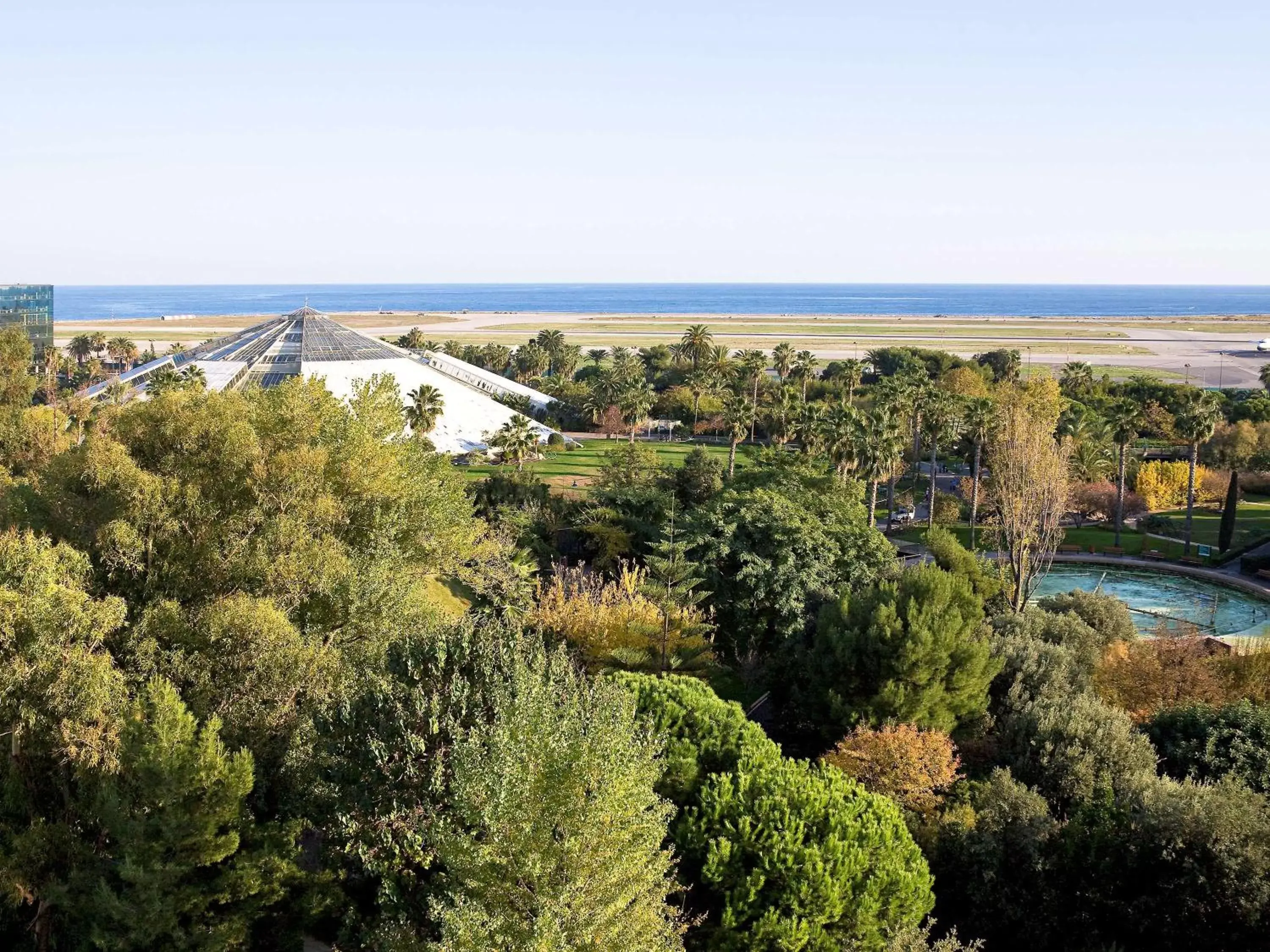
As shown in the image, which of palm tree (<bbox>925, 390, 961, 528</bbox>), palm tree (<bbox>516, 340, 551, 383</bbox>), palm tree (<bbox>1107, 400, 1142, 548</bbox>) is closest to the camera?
palm tree (<bbox>1107, 400, 1142, 548</bbox>)

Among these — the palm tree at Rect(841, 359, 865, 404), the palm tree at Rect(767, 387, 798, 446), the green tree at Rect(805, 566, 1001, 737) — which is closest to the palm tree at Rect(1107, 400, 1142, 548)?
the palm tree at Rect(767, 387, 798, 446)

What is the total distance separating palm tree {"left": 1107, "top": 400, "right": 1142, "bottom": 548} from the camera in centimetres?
5812

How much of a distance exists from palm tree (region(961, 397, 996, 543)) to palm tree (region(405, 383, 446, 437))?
3420cm

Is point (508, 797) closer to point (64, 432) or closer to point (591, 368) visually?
point (64, 432)

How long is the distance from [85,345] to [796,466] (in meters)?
106

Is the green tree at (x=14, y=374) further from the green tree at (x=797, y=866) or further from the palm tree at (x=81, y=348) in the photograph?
the palm tree at (x=81, y=348)

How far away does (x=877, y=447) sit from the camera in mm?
56125

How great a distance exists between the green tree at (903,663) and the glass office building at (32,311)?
7101cm

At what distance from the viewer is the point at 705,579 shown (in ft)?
129

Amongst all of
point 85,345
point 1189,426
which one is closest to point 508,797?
point 1189,426

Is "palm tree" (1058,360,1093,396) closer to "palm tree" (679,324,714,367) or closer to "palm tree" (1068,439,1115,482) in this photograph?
"palm tree" (1068,439,1115,482)

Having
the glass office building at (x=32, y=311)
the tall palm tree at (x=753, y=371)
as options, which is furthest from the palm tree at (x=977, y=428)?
the glass office building at (x=32, y=311)

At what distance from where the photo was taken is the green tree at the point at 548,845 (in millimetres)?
13602

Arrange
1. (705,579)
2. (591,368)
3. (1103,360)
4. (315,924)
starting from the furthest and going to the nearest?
(1103,360) → (591,368) → (705,579) → (315,924)
